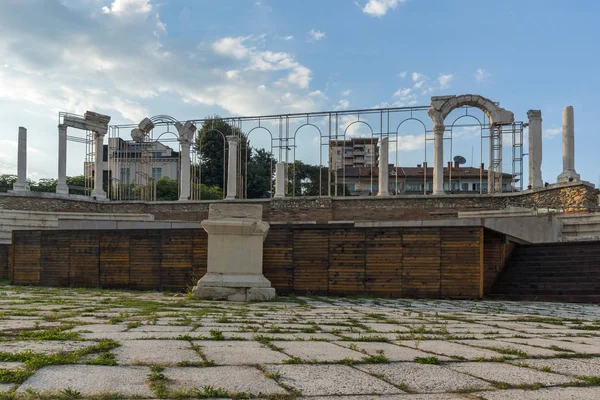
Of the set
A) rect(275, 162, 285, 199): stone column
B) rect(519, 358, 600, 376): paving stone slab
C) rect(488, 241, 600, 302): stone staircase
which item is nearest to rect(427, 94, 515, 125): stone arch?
rect(275, 162, 285, 199): stone column

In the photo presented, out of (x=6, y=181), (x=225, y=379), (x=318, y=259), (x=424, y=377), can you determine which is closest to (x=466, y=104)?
(x=318, y=259)

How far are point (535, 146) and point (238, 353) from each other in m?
27.1

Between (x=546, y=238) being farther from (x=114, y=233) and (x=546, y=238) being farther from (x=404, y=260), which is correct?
→ (x=114, y=233)

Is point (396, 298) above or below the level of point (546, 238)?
below

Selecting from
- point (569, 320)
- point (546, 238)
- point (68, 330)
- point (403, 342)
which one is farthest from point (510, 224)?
point (68, 330)

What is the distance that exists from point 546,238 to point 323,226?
10.3 meters

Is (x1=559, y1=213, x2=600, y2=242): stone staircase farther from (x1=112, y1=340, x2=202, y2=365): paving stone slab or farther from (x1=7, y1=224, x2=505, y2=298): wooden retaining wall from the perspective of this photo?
(x1=112, y1=340, x2=202, y2=365): paving stone slab

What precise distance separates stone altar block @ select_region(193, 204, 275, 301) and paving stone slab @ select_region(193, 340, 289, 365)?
5.96m

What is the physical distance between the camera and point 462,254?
1309 centimetres

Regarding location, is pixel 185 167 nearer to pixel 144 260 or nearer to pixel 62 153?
pixel 62 153

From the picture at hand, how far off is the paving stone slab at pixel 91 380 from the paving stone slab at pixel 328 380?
3.08 feet

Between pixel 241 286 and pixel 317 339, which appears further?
pixel 241 286

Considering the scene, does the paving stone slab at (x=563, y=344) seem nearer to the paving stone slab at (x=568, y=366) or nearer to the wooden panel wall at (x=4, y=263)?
the paving stone slab at (x=568, y=366)

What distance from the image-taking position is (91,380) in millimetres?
3326
